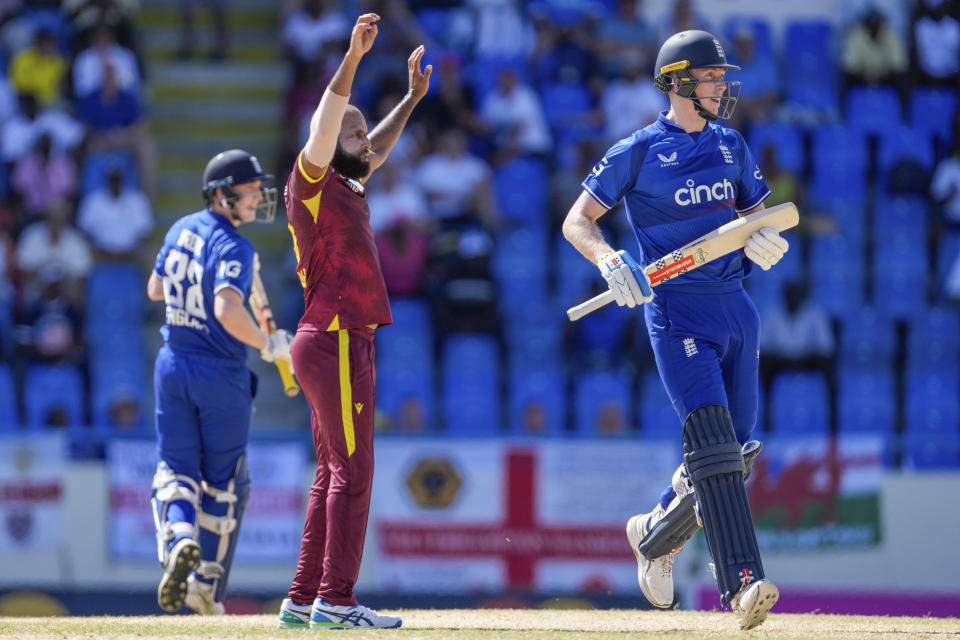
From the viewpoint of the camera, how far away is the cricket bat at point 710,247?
6152 millimetres

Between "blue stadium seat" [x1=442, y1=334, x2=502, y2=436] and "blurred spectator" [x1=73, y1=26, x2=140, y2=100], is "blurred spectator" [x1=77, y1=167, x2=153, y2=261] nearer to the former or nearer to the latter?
"blurred spectator" [x1=73, y1=26, x2=140, y2=100]

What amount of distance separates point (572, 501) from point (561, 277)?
3102mm

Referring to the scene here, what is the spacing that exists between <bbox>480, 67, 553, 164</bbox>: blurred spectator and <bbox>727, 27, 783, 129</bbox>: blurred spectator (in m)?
1.97

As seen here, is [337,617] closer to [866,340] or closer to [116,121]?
[866,340]

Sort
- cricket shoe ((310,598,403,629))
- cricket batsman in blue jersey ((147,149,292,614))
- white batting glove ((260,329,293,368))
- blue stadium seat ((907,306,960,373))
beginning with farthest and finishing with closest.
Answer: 1. blue stadium seat ((907,306,960,373))
2. white batting glove ((260,329,293,368))
3. cricket batsman in blue jersey ((147,149,292,614))
4. cricket shoe ((310,598,403,629))

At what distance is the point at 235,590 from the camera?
429 inches

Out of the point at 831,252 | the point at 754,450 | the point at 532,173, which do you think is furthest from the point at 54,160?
the point at 754,450

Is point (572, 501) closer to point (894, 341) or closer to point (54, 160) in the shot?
point (894, 341)

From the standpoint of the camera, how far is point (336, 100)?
583 centimetres

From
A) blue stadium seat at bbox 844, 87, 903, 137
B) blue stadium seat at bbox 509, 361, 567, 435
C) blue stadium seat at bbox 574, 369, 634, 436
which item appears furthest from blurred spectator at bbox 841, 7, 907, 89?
blue stadium seat at bbox 509, 361, 567, 435

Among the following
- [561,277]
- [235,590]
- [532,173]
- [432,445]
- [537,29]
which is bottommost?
[235,590]

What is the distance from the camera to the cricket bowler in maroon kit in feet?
20.1

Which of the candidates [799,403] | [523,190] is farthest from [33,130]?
[799,403]

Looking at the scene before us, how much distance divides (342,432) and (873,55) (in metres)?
10.7
